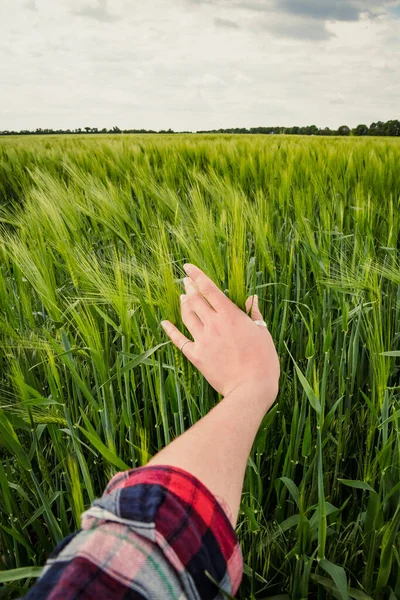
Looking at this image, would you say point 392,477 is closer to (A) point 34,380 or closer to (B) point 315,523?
(B) point 315,523

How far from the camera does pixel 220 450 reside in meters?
0.47

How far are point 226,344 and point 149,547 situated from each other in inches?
14.2

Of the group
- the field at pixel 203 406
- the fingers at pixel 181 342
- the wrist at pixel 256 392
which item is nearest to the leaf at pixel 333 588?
the field at pixel 203 406

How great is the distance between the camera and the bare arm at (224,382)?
0.44 metres

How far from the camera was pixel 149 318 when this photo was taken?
0.76 meters

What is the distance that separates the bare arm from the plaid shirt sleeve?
3 centimetres

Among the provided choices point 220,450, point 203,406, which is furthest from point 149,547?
point 203,406

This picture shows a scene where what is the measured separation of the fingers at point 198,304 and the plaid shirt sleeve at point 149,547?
14.0 inches

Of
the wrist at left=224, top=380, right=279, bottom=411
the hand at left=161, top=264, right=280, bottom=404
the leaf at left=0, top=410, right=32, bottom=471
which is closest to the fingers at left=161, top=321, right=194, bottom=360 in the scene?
the hand at left=161, top=264, right=280, bottom=404

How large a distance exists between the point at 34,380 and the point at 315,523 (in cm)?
59

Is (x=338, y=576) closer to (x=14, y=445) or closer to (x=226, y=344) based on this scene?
(x=226, y=344)

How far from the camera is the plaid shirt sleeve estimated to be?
321 millimetres

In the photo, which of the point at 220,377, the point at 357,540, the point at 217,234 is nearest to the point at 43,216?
the point at 217,234

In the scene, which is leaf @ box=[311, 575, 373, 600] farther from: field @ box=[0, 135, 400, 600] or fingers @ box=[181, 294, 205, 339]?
fingers @ box=[181, 294, 205, 339]
